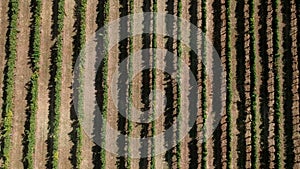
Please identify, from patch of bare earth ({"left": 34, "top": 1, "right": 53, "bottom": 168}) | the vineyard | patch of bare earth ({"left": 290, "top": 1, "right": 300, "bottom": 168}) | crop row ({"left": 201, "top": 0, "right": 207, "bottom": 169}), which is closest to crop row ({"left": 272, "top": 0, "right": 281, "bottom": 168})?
the vineyard

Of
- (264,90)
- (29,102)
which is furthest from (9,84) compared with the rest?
(264,90)

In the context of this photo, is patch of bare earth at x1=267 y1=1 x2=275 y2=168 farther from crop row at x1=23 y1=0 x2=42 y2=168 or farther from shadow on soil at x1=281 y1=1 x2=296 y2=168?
crop row at x1=23 y1=0 x2=42 y2=168

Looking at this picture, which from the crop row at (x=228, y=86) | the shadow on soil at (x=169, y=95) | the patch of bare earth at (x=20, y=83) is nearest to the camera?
the crop row at (x=228, y=86)

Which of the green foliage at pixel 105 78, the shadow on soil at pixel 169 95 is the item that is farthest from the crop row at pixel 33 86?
the shadow on soil at pixel 169 95

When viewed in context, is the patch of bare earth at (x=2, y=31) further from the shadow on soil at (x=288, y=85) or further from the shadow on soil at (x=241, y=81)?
the shadow on soil at (x=288, y=85)

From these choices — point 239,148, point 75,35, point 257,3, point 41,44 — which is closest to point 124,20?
point 75,35

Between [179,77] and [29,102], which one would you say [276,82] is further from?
[29,102]

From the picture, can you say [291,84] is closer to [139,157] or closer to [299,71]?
[299,71]
